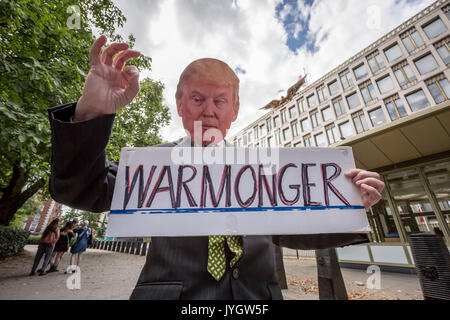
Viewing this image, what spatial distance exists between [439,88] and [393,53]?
5873 mm

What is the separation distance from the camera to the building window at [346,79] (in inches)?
946

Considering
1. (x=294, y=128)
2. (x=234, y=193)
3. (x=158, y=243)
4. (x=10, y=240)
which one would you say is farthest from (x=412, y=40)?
(x=10, y=240)

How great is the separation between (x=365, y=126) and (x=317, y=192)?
87.0ft

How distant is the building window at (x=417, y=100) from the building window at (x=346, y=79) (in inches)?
250

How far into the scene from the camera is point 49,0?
4.45 m

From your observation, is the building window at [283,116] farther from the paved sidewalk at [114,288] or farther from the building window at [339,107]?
the paved sidewalk at [114,288]

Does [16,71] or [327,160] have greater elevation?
[16,71]

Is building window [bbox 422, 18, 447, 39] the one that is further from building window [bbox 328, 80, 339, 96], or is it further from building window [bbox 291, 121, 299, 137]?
building window [bbox 291, 121, 299, 137]

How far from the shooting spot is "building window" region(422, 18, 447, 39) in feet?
58.3

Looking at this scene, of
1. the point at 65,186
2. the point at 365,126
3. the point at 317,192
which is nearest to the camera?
the point at 65,186

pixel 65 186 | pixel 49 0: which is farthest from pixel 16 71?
pixel 65 186

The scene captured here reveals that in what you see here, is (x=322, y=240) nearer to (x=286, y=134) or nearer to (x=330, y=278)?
(x=330, y=278)

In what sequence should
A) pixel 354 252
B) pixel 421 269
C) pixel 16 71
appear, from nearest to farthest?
pixel 421 269
pixel 16 71
pixel 354 252
